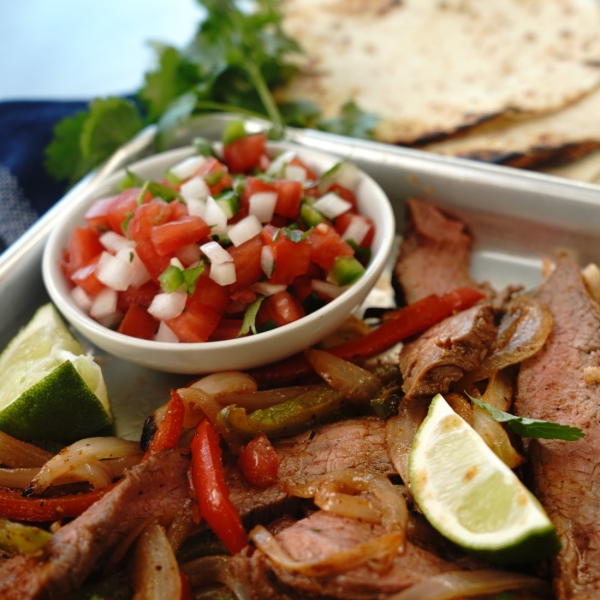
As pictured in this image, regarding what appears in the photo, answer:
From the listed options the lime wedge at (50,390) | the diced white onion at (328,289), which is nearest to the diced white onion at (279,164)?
Result: the diced white onion at (328,289)

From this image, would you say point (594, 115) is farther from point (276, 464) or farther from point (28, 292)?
point (28, 292)

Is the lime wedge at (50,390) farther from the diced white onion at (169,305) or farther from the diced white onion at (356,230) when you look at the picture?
the diced white onion at (356,230)

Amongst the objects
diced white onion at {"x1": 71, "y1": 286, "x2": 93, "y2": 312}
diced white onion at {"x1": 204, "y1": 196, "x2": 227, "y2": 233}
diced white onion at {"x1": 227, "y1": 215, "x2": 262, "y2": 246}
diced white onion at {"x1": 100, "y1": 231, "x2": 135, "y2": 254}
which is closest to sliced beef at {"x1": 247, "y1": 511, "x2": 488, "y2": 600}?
diced white onion at {"x1": 227, "y1": 215, "x2": 262, "y2": 246}

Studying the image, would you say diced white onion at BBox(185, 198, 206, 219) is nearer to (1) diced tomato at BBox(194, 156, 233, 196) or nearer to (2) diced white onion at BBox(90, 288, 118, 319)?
(1) diced tomato at BBox(194, 156, 233, 196)

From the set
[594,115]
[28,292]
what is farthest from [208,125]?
[594,115]

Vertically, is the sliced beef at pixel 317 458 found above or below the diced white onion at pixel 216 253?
below

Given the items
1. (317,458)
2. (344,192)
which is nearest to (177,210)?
(344,192)
